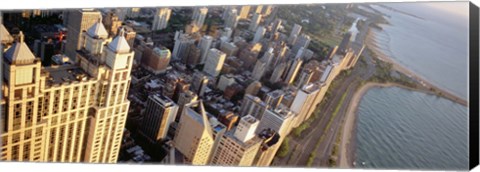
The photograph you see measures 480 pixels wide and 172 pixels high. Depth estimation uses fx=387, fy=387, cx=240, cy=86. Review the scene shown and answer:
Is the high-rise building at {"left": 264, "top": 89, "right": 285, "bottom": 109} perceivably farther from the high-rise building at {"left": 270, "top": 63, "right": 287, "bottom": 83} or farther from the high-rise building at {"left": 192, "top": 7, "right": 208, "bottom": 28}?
the high-rise building at {"left": 192, "top": 7, "right": 208, "bottom": 28}

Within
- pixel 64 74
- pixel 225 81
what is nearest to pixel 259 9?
pixel 225 81

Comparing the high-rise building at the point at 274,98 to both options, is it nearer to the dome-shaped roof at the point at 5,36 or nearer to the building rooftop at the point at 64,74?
the building rooftop at the point at 64,74

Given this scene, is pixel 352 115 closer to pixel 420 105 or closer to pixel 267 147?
pixel 420 105

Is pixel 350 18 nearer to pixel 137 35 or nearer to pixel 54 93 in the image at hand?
pixel 137 35

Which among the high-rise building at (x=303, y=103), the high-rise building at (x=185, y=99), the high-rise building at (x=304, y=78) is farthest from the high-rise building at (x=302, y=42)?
the high-rise building at (x=185, y=99)

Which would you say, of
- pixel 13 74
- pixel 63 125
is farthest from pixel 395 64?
pixel 13 74

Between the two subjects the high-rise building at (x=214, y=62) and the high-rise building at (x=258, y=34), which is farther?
the high-rise building at (x=214, y=62)
